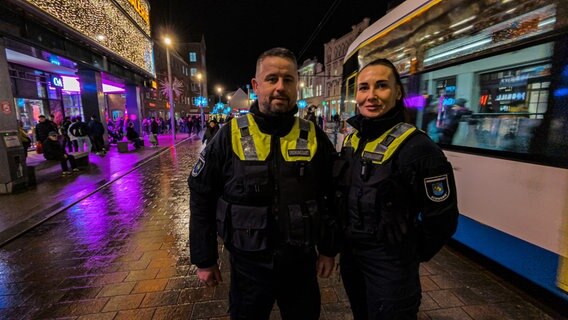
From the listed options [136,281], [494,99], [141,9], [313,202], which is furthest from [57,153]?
[141,9]

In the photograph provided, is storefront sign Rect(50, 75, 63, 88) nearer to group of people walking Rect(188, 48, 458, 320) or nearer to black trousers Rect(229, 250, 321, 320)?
group of people walking Rect(188, 48, 458, 320)

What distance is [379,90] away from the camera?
1.83 m

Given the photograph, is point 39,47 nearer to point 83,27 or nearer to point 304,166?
point 83,27

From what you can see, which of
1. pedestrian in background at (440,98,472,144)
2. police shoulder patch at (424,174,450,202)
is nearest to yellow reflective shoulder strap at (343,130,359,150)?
police shoulder patch at (424,174,450,202)

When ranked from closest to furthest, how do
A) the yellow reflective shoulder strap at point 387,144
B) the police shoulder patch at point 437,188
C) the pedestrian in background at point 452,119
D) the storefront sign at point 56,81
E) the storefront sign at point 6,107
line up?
the police shoulder patch at point 437,188 < the yellow reflective shoulder strap at point 387,144 < the pedestrian in background at point 452,119 < the storefront sign at point 6,107 < the storefront sign at point 56,81

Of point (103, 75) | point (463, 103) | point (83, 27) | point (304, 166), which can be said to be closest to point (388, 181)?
point (304, 166)

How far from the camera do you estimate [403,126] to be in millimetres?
1811

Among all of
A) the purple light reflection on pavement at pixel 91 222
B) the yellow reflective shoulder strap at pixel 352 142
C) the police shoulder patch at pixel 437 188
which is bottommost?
the purple light reflection on pavement at pixel 91 222

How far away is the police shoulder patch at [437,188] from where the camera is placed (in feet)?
5.25

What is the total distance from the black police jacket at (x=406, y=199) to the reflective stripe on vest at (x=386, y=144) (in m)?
0.02

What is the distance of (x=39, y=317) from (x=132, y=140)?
15143mm

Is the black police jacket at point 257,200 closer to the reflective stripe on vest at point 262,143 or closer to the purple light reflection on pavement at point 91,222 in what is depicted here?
the reflective stripe on vest at point 262,143

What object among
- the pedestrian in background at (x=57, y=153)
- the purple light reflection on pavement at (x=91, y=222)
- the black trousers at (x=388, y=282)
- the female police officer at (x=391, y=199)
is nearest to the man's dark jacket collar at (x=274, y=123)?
the female police officer at (x=391, y=199)

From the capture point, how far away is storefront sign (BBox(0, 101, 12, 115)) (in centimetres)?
682
